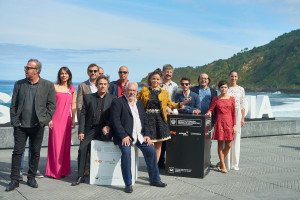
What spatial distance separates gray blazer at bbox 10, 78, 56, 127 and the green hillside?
13666 cm

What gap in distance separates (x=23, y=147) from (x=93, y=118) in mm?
1167

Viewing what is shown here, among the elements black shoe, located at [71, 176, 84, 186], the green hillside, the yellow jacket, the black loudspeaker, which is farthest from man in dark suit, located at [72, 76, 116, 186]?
the green hillside

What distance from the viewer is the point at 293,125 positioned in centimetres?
1327

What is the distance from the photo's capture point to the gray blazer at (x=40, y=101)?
17.8 feet

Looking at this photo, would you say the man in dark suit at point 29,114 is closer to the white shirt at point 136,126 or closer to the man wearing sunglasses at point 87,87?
the man wearing sunglasses at point 87,87

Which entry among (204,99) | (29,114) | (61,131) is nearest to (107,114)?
(61,131)

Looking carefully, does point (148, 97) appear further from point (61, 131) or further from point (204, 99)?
point (61, 131)

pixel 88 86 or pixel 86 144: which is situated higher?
pixel 88 86

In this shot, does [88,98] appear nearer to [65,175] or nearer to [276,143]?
[65,175]

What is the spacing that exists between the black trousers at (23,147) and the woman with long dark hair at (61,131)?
0.54 meters

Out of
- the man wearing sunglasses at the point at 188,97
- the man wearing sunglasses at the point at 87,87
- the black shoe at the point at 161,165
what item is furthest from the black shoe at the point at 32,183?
the man wearing sunglasses at the point at 188,97

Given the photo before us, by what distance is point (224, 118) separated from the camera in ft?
22.4

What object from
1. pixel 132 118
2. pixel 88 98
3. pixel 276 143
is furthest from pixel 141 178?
pixel 276 143

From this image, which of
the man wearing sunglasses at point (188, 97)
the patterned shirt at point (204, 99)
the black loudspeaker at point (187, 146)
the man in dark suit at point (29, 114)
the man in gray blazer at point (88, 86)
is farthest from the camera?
the patterned shirt at point (204, 99)
